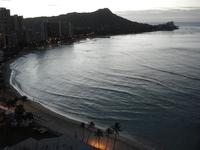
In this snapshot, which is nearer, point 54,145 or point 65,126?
point 54,145

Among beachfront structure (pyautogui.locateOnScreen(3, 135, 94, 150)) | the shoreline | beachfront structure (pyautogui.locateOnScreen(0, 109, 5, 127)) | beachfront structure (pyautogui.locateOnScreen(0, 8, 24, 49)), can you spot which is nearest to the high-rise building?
beachfront structure (pyautogui.locateOnScreen(0, 8, 24, 49))

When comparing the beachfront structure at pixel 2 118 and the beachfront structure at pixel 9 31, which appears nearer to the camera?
the beachfront structure at pixel 2 118

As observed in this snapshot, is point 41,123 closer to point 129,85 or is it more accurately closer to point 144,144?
point 144,144

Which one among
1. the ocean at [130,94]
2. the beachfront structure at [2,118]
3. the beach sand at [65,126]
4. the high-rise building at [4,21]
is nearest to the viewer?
the beach sand at [65,126]

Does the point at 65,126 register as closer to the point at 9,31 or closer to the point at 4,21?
the point at 9,31

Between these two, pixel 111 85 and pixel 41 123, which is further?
pixel 111 85

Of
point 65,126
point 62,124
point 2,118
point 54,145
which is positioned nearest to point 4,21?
point 2,118

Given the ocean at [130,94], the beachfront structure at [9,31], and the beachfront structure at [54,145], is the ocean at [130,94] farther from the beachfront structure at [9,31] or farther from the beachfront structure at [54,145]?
the beachfront structure at [9,31]

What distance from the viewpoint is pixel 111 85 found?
50.0 meters

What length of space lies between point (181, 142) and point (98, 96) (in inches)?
645

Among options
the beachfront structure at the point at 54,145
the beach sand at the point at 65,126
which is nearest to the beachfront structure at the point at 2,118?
the beach sand at the point at 65,126

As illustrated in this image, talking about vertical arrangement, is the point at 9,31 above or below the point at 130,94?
above

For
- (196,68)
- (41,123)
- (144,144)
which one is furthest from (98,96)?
(196,68)

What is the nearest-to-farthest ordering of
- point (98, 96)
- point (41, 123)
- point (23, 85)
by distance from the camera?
point (41, 123) < point (98, 96) < point (23, 85)
